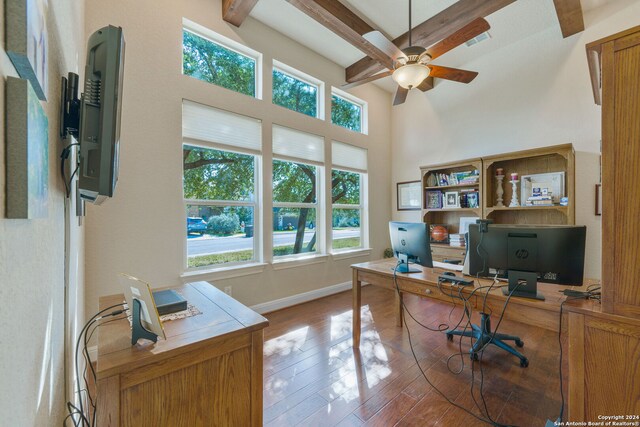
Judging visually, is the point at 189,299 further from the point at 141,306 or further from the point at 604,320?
the point at 604,320

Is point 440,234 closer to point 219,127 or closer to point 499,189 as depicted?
point 499,189

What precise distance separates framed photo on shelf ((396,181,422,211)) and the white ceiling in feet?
6.76

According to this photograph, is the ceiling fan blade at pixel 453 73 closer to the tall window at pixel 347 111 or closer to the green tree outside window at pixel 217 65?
the tall window at pixel 347 111

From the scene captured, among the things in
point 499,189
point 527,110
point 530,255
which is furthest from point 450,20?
point 530,255

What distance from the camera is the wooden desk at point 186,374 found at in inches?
34.5

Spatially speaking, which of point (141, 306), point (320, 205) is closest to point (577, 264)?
point (141, 306)

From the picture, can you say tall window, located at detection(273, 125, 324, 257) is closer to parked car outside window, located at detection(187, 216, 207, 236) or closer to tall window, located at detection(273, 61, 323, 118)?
tall window, located at detection(273, 61, 323, 118)

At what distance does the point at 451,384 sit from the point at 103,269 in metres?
2.92

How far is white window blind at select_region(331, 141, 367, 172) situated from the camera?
414cm

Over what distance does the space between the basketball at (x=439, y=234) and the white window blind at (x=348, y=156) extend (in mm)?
1514

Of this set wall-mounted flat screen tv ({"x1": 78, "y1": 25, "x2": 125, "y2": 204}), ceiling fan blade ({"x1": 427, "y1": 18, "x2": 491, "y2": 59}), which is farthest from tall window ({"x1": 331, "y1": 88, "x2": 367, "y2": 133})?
wall-mounted flat screen tv ({"x1": 78, "y1": 25, "x2": 125, "y2": 204})

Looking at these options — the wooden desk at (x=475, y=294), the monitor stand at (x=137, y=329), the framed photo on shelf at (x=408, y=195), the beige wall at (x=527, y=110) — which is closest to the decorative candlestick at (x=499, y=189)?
the beige wall at (x=527, y=110)

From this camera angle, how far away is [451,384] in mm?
1920

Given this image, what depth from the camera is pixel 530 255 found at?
1542 millimetres
